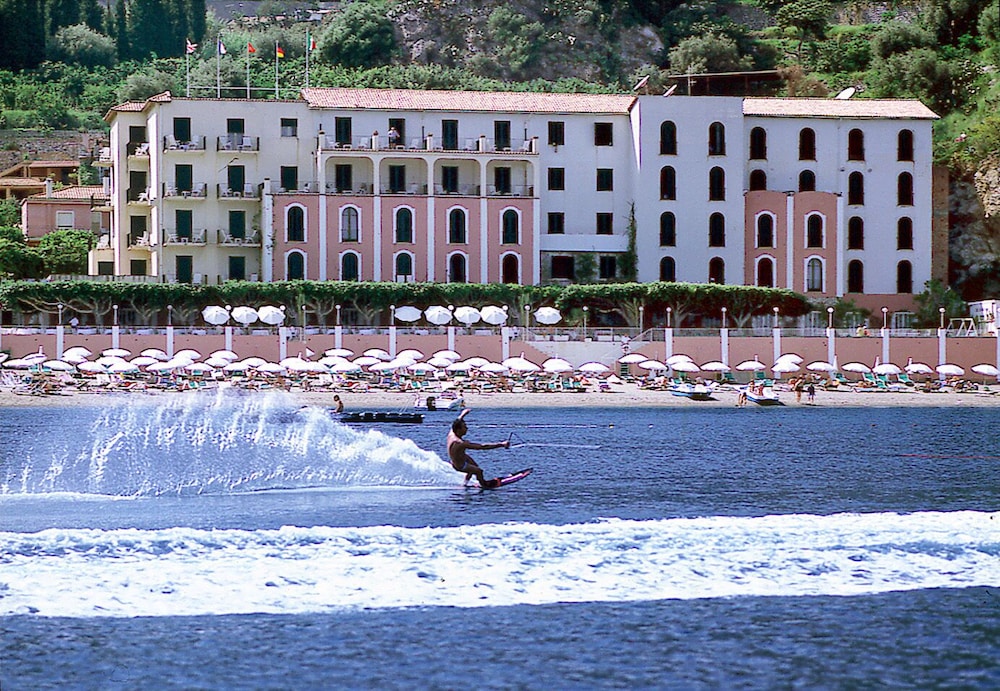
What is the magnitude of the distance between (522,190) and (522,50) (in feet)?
136

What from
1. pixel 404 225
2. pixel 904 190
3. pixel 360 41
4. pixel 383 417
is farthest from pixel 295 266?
pixel 360 41

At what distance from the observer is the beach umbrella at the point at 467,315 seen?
7000 cm

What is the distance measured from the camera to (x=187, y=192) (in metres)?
80.1

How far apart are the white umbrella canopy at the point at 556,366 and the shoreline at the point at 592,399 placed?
1.25 m

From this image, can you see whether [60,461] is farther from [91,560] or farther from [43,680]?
[43,680]

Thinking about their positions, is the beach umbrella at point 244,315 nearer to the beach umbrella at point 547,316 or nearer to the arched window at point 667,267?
the beach umbrella at point 547,316

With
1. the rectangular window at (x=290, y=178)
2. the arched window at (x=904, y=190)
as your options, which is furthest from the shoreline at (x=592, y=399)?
the rectangular window at (x=290, y=178)

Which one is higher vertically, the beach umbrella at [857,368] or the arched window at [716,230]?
the arched window at [716,230]

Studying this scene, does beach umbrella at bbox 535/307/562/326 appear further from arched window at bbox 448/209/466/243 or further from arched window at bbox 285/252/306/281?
arched window at bbox 285/252/306/281

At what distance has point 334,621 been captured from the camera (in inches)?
767

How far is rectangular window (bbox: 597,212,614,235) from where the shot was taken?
83062 millimetres

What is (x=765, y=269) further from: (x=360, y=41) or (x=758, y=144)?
(x=360, y=41)

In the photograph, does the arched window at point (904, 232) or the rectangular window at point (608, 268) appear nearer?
the rectangular window at point (608, 268)

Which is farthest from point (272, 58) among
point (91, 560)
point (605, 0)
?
point (91, 560)
